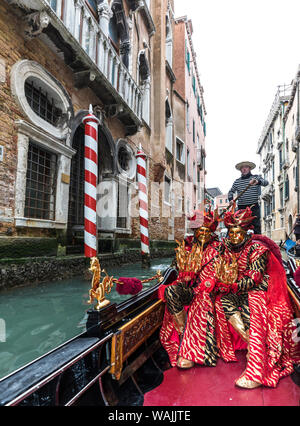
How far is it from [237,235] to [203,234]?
264 mm

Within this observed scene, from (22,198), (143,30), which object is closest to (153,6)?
(143,30)

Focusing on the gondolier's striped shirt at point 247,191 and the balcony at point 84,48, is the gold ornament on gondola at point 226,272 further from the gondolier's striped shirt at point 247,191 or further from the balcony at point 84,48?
the balcony at point 84,48

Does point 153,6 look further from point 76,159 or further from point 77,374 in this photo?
point 77,374

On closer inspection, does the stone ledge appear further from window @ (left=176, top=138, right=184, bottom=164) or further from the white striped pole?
window @ (left=176, top=138, right=184, bottom=164)

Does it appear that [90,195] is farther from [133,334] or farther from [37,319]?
[133,334]

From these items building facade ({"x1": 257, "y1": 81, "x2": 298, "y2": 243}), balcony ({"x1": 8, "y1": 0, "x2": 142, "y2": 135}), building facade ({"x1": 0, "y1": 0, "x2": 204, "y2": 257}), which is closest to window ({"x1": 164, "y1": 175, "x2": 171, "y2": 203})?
building facade ({"x1": 0, "y1": 0, "x2": 204, "y2": 257})

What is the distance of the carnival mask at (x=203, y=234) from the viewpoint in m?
2.14

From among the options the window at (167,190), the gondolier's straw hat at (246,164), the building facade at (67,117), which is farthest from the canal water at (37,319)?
the window at (167,190)

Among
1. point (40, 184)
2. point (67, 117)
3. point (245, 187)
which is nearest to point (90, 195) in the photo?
point (40, 184)

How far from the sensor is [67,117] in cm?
495

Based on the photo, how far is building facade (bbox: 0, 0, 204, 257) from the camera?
3.73 metres

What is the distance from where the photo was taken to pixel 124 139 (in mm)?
7383

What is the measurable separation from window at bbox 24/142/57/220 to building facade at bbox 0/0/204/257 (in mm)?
16
